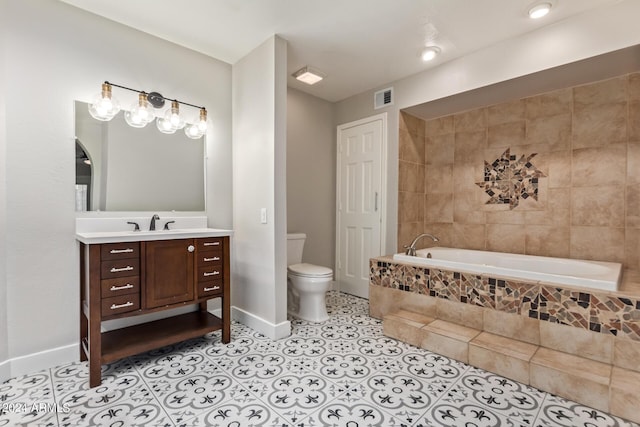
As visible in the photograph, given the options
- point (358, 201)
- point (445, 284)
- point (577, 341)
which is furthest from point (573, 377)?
point (358, 201)

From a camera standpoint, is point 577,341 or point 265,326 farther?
point 265,326

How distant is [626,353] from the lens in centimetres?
168

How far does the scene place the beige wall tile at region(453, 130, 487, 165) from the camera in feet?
10.7

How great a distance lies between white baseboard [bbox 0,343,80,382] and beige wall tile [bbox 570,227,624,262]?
4.03m

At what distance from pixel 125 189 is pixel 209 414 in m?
1.69

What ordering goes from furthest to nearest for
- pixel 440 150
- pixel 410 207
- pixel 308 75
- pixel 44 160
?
pixel 440 150
pixel 410 207
pixel 308 75
pixel 44 160

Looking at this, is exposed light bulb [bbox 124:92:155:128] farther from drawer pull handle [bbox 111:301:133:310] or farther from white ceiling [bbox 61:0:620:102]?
drawer pull handle [bbox 111:301:133:310]

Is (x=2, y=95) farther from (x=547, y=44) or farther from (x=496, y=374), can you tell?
(x=547, y=44)

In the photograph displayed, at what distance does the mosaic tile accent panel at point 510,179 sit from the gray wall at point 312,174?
1.75 m

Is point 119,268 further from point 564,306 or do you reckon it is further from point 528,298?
point 564,306

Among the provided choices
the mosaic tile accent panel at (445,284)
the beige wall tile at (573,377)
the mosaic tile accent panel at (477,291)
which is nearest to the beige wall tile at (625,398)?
the beige wall tile at (573,377)

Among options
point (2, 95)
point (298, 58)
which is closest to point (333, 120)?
point (298, 58)

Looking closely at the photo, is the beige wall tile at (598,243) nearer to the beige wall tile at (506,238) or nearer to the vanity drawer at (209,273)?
the beige wall tile at (506,238)

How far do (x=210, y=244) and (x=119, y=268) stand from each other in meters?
0.58
